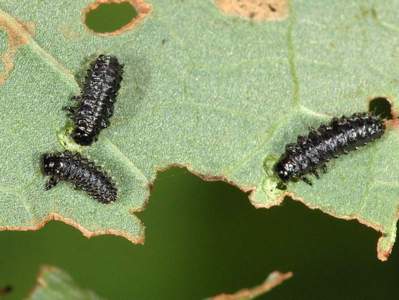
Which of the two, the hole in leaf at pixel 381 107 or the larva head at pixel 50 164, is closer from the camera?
the larva head at pixel 50 164

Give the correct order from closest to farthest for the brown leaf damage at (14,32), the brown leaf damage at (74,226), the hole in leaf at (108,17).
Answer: the brown leaf damage at (14,32)
the hole in leaf at (108,17)
the brown leaf damage at (74,226)

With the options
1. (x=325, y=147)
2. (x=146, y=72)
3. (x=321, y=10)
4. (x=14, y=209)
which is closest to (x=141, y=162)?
(x=146, y=72)

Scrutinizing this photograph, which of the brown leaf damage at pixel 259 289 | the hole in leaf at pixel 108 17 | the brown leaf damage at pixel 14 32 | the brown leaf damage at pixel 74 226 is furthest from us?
the brown leaf damage at pixel 74 226

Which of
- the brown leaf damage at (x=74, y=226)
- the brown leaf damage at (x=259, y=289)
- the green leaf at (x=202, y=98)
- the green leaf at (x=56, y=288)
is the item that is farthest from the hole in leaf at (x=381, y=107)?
the green leaf at (x=56, y=288)

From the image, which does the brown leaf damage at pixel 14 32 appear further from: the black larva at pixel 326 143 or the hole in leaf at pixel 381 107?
the hole in leaf at pixel 381 107

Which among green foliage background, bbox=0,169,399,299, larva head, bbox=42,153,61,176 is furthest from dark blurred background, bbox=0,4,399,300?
larva head, bbox=42,153,61,176
